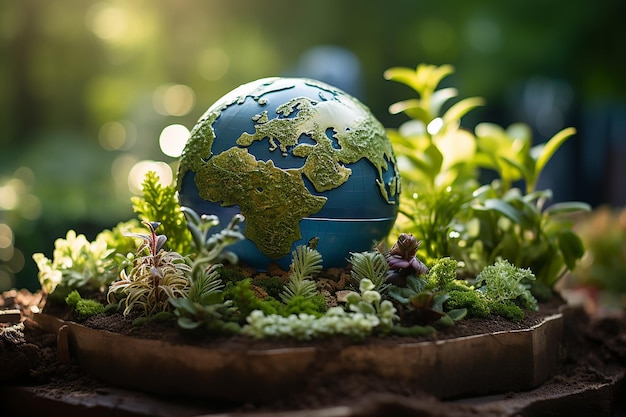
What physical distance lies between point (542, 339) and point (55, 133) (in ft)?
40.4

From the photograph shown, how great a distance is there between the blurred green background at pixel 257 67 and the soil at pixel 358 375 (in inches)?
204

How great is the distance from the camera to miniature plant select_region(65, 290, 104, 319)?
159 inches

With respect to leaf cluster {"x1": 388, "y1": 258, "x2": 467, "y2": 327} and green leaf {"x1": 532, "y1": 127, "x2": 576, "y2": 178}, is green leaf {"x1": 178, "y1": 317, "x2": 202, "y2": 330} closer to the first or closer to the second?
leaf cluster {"x1": 388, "y1": 258, "x2": 467, "y2": 327}

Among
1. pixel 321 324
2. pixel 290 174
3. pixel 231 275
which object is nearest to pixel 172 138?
pixel 231 275

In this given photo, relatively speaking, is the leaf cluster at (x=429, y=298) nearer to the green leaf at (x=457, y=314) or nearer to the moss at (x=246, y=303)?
the green leaf at (x=457, y=314)

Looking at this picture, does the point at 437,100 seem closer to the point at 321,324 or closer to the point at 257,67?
the point at 321,324

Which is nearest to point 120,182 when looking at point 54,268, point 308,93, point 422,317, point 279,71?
point 279,71

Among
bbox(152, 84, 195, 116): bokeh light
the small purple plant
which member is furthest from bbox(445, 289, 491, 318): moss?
bbox(152, 84, 195, 116): bokeh light

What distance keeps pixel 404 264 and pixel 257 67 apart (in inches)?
399

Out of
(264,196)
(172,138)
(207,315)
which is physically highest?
(172,138)

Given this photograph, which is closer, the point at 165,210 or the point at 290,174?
the point at 290,174

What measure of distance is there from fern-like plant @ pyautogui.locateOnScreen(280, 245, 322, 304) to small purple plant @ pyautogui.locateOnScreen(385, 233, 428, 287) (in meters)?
0.42

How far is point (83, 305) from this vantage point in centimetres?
411

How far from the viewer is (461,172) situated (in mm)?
5477
